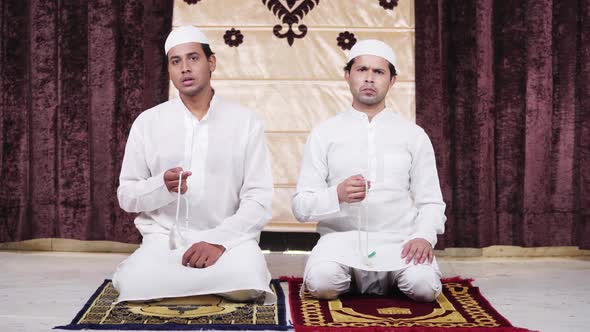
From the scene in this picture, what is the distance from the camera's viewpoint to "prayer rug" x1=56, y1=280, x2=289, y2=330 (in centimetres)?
228

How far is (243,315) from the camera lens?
2.41 metres

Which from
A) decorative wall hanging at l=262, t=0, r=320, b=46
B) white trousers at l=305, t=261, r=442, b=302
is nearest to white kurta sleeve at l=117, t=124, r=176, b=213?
white trousers at l=305, t=261, r=442, b=302

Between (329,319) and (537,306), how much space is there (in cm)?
75

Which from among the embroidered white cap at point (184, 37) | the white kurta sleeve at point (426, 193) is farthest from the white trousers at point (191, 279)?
the embroidered white cap at point (184, 37)

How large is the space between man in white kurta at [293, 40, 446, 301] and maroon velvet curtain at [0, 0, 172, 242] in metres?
1.15

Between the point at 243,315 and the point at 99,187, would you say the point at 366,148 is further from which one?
the point at 99,187

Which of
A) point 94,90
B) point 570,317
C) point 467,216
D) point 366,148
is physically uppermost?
point 94,90

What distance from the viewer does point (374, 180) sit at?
2732 millimetres

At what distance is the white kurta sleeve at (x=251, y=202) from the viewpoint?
2652 millimetres

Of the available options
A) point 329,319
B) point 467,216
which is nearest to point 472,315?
point 329,319

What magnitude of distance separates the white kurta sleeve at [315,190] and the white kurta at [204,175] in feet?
0.38

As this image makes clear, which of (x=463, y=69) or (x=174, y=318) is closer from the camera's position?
(x=174, y=318)

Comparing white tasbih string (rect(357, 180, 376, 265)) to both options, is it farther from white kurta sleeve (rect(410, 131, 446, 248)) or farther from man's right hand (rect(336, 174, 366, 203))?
white kurta sleeve (rect(410, 131, 446, 248))

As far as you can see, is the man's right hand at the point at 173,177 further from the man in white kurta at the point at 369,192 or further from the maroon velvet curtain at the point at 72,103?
the maroon velvet curtain at the point at 72,103
